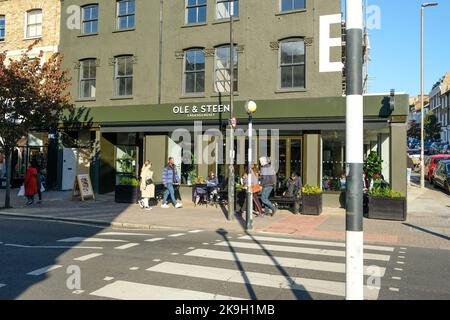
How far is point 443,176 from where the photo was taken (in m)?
22.3

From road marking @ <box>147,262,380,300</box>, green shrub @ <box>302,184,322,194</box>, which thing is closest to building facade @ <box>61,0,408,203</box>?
green shrub @ <box>302,184,322,194</box>

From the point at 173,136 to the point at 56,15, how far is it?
9.37 metres

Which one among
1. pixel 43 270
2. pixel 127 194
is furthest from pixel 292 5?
pixel 43 270

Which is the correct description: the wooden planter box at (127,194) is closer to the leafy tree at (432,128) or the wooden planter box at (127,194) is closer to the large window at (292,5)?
the large window at (292,5)

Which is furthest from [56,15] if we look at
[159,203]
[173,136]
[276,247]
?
[276,247]

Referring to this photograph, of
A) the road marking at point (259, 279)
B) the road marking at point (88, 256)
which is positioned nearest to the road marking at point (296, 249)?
the road marking at point (259, 279)

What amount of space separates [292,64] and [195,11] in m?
5.10

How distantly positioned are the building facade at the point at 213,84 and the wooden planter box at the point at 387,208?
6.79 feet

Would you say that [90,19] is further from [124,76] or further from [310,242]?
[310,242]

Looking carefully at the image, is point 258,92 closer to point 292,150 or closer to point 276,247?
point 292,150

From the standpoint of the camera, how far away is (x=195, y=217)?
1326 centimetres

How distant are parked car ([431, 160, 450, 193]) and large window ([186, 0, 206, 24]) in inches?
573

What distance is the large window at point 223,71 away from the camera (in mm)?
17469

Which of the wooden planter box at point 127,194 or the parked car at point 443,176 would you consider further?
the parked car at point 443,176
